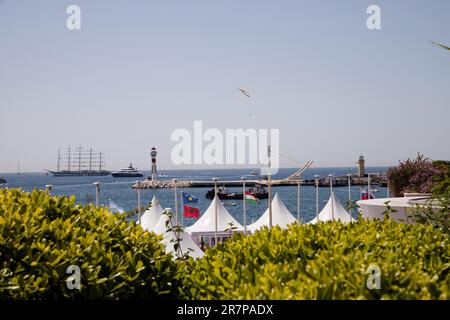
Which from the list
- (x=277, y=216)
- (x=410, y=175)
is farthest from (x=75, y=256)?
Answer: (x=277, y=216)

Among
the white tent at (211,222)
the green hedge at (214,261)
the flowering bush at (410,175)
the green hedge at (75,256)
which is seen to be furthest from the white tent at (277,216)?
the green hedge at (75,256)

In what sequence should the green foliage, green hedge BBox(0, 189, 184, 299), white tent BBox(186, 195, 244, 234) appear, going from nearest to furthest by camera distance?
the green foliage < green hedge BBox(0, 189, 184, 299) < white tent BBox(186, 195, 244, 234)

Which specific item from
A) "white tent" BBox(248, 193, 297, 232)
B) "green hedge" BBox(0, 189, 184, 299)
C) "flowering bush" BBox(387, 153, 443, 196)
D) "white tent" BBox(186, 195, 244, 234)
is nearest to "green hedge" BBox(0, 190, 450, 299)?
"green hedge" BBox(0, 189, 184, 299)

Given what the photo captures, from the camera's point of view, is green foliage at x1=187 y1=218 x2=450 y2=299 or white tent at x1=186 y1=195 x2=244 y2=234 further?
white tent at x1=186 y1=195 x2=244 y2=234

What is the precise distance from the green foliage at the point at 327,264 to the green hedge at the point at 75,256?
0.34 meters

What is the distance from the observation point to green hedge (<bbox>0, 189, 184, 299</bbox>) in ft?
9.70

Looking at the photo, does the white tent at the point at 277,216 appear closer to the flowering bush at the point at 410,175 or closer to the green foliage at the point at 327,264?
the flowering bush at the point at 410,175

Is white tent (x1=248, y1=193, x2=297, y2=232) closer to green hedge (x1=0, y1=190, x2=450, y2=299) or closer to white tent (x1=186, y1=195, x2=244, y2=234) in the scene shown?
white tent (x1=186, y1=195, x2=244, y2=234)

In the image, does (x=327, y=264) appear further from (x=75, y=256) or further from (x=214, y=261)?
(x=75, y=256)

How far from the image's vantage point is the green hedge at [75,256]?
2.96 metres

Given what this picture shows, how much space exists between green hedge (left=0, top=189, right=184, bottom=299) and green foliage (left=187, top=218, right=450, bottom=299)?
1.12ft
